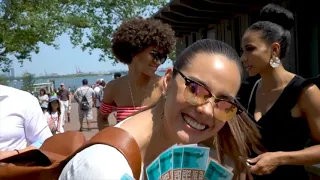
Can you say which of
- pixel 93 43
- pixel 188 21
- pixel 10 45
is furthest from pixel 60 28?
pixel 188 21

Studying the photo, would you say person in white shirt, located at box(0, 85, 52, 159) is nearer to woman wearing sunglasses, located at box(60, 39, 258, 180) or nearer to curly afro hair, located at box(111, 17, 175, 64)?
curly afro hair, located at box(111, 17, 175, 64)

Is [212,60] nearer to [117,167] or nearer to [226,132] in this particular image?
[226,132]

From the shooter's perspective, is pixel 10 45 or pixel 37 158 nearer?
pixel 37 158

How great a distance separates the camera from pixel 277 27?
2.93 metres

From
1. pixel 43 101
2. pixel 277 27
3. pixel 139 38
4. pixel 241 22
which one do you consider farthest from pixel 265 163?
pixel 43 101

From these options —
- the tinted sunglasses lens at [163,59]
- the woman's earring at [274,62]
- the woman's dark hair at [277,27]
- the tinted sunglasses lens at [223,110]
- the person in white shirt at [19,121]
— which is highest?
the woman's dark hair at [277,27]

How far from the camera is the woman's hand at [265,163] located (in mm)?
2447

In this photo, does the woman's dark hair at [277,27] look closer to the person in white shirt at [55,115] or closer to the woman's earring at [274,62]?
the woman's earring at [274,62]

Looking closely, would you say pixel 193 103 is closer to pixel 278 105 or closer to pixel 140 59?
pixel 278 105

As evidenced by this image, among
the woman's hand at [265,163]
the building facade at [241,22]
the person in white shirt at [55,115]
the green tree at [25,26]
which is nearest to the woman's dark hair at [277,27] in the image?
the woman's hand at [265,163]

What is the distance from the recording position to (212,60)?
1.59 meters

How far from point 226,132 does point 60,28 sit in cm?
1924

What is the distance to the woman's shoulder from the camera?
4.25 ft

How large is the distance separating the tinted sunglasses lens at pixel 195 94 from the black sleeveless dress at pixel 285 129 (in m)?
1.23
